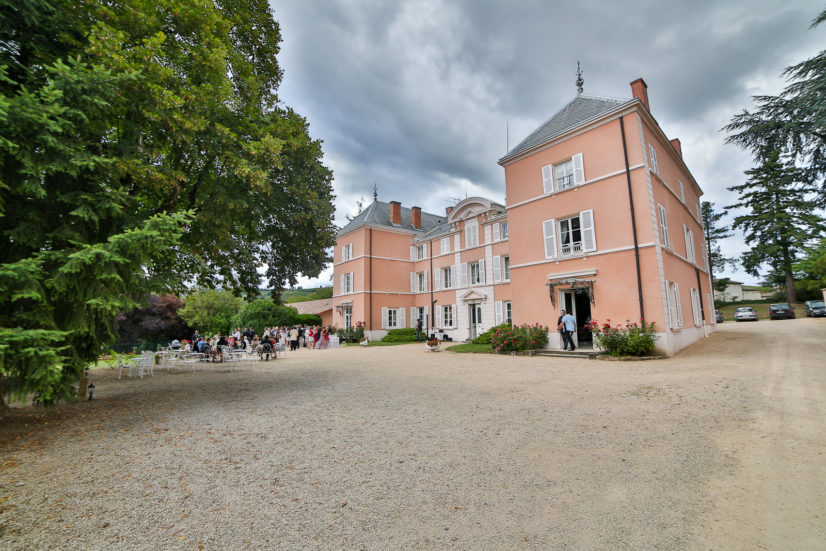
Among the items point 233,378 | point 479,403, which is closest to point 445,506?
point 479,403

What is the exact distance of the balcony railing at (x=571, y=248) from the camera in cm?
1241

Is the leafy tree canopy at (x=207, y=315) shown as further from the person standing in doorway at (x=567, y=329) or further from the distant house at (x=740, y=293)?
the distant house at (x=740, y=293)

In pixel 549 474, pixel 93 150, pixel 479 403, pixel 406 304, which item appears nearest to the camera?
pixel 549 474

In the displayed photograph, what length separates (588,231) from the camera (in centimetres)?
1213

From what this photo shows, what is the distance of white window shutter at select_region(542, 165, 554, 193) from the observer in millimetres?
13297

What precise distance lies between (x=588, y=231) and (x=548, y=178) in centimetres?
264

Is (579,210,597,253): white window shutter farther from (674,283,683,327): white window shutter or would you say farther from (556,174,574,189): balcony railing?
(674,283,683,327): white window shutter

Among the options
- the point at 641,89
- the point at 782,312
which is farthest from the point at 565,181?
the point at 782,312

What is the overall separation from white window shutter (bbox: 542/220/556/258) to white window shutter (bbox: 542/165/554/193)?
4.09 feet

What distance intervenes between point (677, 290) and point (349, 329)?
58.3 feet

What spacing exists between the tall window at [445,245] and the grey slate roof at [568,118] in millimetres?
8924

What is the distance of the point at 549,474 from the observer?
123 inches

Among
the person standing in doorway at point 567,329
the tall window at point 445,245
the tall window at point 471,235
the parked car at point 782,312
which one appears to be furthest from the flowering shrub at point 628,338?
the parked car at point 782,312

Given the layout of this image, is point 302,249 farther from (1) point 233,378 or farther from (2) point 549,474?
(2) point 549,474
